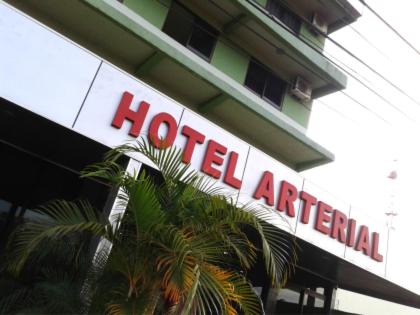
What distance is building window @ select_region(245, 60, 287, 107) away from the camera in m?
13.3

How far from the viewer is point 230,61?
12695 millimetres

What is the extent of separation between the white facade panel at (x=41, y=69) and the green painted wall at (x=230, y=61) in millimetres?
6676

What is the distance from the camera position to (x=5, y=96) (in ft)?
17.9

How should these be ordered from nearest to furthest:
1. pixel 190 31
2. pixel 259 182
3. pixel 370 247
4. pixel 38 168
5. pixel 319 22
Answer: pixel 259 182 < pixel 38 168 < pixel 370 247 < pixel 190 31 < pixel 319 22

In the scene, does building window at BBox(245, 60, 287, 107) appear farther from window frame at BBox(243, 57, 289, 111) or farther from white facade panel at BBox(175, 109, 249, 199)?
white facade panel at BBox(175, 109, 249, 199)

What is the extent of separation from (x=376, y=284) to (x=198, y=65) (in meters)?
7.61

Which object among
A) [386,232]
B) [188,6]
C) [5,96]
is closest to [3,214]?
[5,96]

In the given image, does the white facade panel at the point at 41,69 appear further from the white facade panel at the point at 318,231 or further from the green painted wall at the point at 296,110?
the green painted wall at the point at 296,110

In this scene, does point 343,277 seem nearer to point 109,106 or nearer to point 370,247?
point 370,247

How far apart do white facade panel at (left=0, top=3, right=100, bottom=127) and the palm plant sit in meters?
1.72

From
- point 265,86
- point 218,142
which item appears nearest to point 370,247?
point 218,142

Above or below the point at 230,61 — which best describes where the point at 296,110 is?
below

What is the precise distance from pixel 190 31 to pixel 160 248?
29.1 ft

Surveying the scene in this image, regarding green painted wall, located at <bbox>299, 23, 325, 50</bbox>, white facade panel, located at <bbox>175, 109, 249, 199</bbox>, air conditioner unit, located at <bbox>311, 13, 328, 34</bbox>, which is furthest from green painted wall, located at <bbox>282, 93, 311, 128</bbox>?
white facade panel, located at <bbox>175, 109, 249, 199</bbox>
